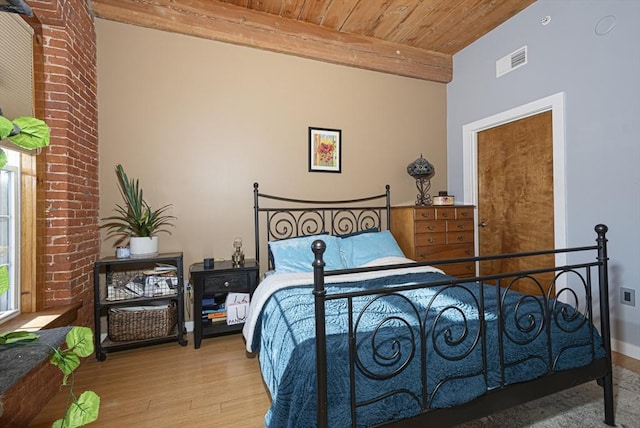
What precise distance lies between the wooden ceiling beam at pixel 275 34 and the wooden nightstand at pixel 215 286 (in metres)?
2.17

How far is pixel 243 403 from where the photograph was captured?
1.83 meters

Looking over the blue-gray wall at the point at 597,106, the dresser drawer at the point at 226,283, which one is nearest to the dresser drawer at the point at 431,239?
the blue-gray wall at the point at 597,106

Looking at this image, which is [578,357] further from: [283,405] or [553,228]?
[553,228]

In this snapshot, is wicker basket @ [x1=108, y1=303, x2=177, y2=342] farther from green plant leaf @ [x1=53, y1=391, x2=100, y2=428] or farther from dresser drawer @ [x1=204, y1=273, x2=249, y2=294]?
green plant leaf @ [x1=53, y1=391, x2=100, y2=428]

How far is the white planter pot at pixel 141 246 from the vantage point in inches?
100

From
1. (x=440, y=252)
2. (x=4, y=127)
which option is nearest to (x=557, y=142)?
(x=440, y=252)

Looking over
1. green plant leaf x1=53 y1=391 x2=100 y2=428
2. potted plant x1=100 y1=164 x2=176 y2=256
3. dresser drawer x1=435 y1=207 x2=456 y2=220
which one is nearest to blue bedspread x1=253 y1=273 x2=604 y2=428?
green plant leaf x1=53 y1=391 x2=100 y2=428

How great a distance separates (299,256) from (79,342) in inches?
76.2

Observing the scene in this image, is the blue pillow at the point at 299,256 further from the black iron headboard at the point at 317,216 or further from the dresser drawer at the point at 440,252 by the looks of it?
Result: the dresser drawer at the point at 440,252

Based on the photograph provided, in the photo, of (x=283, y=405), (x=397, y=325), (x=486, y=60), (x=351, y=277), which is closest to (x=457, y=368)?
(x=397, y=325)

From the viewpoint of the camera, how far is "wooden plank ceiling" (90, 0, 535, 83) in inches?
111

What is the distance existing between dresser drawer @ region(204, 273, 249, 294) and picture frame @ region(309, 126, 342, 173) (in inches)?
53.7

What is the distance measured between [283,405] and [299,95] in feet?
9.45

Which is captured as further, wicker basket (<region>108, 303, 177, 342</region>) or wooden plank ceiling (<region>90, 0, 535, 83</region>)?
wooden plank ceiling (<region>90, 0, 535, 83</region>)
